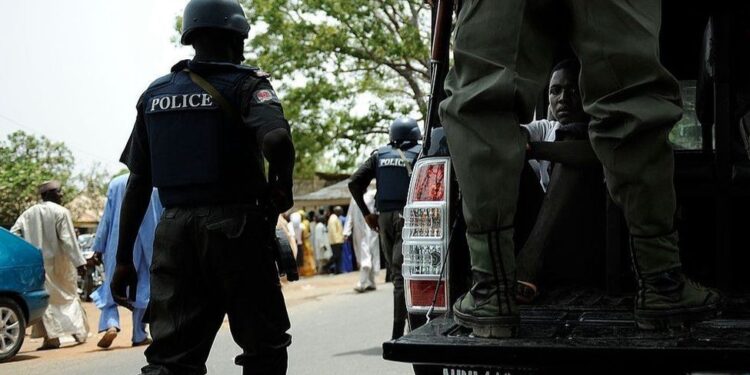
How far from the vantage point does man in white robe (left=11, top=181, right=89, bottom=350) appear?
11.2m

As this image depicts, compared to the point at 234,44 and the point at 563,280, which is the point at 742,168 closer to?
the point at 563,280

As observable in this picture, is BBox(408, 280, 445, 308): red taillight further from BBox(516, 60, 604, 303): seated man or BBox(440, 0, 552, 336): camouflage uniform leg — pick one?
BBox(440, 0, 552, 336): camouflage uniform leg

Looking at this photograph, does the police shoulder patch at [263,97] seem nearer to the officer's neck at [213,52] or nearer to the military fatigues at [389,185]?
the officer's neck at [213,52]

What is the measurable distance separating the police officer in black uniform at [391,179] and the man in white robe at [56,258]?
3.52m

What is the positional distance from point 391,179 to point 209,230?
5.24m

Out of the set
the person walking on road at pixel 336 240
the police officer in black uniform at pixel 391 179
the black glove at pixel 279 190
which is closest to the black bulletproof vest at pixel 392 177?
the police officer in black uniform at pixel 391 179

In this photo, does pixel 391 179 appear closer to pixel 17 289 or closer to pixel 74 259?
pixel 17 289

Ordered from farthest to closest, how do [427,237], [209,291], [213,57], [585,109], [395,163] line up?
[395,163] < [213,57] < [209,291] < [427,237] < [585,109]

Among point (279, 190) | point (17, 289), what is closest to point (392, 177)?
point (17, 289)

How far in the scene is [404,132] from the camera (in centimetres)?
956

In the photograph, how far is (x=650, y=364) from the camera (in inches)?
118

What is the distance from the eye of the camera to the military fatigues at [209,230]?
416cm

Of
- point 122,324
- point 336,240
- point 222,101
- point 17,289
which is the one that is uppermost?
point 222,101

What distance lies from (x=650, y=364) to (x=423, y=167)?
Result: 1520mm
